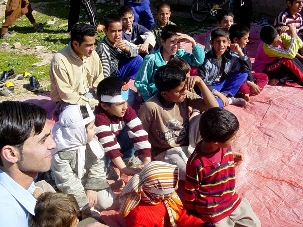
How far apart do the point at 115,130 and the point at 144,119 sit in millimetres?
288

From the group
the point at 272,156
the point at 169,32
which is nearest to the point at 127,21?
the point at 169,32

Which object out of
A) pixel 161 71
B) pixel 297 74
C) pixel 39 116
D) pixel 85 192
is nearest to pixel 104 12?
pixel 297 74

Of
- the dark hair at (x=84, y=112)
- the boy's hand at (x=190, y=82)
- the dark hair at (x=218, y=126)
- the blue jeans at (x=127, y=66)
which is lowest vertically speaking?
the blue jeans at (x=127, y=66)

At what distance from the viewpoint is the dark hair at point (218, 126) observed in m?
2.72

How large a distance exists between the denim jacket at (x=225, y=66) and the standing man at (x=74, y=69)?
1.38 m

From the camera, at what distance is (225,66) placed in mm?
4859

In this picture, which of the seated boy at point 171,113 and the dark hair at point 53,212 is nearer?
→ the dark hair at point 53,212

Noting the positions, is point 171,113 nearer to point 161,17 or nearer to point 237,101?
point 237,101

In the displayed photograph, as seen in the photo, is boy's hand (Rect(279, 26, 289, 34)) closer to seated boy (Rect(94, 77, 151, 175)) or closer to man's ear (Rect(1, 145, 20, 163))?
seated boy (Rect(94, 77, 151, 175))

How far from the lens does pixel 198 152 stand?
2.84 meters

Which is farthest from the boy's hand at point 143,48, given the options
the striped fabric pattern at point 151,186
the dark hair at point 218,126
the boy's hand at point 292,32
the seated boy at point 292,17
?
the striped fabric pattern at point 151,186

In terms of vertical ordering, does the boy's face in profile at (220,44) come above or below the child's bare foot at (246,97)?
above

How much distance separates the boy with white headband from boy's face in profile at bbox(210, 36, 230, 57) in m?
2.12

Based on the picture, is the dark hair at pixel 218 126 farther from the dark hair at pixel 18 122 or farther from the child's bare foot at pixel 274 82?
the child's bare foot at pixel 274 82
